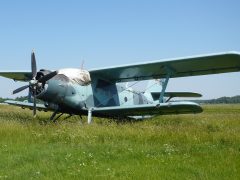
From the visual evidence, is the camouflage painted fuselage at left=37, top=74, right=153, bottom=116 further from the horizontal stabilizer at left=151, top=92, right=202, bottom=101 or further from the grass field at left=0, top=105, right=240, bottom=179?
the horizontal stabilizer at left=151, top=92, right=202, bottom=101

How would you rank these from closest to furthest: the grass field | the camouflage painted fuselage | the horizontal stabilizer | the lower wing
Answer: the grass field, the lower wing, the camouflage painted fuselage, the horizontal stabilizer

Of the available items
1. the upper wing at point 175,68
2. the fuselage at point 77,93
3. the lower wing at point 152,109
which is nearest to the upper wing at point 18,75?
the fuselage at point 77,93

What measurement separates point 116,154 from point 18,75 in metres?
16.2

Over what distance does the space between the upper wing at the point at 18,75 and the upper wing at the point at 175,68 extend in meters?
5.81

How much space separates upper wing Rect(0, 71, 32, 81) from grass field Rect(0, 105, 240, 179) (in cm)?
1024

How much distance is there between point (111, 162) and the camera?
725cm

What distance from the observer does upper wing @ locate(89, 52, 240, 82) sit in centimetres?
1542

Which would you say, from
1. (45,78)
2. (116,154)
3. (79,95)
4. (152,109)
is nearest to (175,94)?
(152,109)

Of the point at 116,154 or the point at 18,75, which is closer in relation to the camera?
the point at 116,154

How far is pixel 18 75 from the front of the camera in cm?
2275

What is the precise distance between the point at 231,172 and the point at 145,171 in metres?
1.44

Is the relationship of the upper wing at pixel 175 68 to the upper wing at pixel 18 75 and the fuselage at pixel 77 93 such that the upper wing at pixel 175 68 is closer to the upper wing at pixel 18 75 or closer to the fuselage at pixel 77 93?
the fuselage at pixel 77 93

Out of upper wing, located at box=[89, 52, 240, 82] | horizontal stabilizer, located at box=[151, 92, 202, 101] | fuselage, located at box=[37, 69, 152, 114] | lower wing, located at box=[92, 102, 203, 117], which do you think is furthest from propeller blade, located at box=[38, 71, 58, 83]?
horizontal stabilizer, located at box=[151, 92, 202, 101]

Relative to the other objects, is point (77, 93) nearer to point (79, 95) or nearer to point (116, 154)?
point (79, 95)
